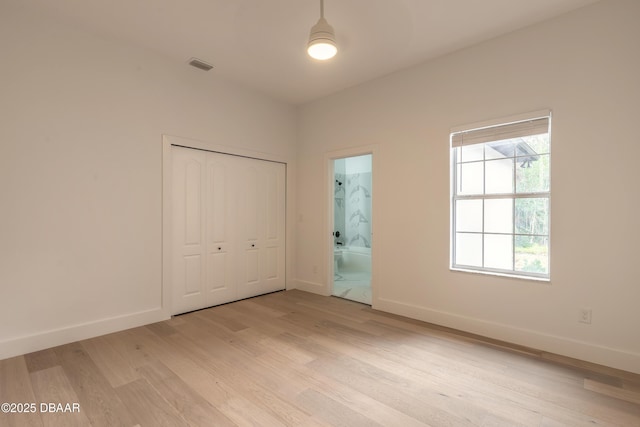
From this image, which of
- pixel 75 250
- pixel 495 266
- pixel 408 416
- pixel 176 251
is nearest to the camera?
pixel 408 416

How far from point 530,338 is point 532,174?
63.0 inches

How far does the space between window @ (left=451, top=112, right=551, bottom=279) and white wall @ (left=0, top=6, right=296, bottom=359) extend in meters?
3.43

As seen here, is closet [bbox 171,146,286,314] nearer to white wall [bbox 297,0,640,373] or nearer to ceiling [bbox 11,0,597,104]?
ceiling [bbox 11,0,597,104]

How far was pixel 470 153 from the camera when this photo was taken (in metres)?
3.35

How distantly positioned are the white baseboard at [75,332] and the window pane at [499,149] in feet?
13.7

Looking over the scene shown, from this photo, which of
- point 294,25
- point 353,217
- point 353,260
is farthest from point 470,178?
point 353,217

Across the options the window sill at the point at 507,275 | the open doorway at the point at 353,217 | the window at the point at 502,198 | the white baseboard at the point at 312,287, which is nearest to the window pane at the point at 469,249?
the window at the point at 502,198

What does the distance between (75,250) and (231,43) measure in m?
2.68

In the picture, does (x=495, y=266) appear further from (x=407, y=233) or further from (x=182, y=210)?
(x=182, y=210)

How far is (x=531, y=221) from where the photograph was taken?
9.75 ft

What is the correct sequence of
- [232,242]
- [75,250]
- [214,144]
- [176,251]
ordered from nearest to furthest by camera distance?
1. [75,250]
2. [176,251]
3. [214,144]
4. [232,242]

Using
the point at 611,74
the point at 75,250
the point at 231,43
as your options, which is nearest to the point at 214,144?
the point at 231,43

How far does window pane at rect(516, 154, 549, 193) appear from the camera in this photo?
290 cm

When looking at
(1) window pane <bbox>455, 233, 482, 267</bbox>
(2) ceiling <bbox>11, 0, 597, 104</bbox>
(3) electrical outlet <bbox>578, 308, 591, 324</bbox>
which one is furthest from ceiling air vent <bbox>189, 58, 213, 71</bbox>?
(3) electrical outlet <bbox>578, 308, 591, 324</bbox>
